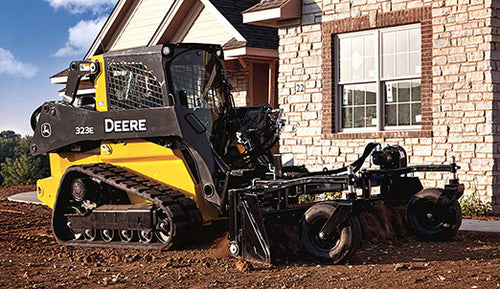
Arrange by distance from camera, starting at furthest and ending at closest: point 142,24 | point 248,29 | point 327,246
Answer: point 142,24, point 248,29, point 327,246

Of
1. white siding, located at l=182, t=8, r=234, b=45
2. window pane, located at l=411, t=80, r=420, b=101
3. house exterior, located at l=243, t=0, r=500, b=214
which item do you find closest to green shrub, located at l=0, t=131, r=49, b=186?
white siding, located at l=182, t=8, r=234, b=45

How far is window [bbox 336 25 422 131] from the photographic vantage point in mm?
12523

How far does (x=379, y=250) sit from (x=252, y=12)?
7.05 metres

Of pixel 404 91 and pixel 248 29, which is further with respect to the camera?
pixel 248 29

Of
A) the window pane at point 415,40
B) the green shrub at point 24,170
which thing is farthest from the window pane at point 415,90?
the green shrub at point 24,170

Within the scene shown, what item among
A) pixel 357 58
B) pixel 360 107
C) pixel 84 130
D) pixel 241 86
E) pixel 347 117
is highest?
pixel 357 58

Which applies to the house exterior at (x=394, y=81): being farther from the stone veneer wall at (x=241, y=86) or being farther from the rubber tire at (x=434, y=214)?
the stone veneer wall at (x=241, y=86)

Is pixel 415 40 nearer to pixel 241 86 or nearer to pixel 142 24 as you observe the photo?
pixel 241 86

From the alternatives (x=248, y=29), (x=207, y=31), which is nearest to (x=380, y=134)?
(x=248, y=29)

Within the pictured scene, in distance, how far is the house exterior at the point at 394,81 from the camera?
11.6m

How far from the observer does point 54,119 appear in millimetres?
9250

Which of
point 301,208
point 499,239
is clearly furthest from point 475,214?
point 301,208

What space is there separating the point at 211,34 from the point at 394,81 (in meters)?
7.19

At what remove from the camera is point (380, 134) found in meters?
12.7
